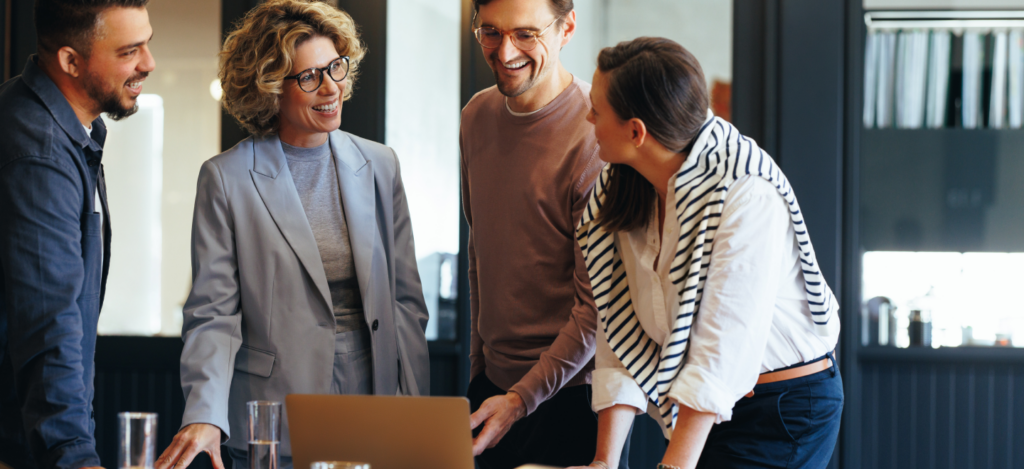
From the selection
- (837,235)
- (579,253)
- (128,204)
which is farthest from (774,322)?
(128,204)

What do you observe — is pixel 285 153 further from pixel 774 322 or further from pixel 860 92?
pixel 860 92

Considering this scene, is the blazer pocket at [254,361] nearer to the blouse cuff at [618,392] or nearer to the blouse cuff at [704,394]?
the blouse cuff at [618,392]

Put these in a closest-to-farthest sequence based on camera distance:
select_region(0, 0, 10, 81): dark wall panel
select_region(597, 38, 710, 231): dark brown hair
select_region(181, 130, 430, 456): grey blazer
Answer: select_region(597, 38, 710, 231): dark brown hair
select_region(181, 130, 430, 456): grey blazer
select_region(0, 0, 10, 81): dark wall panel

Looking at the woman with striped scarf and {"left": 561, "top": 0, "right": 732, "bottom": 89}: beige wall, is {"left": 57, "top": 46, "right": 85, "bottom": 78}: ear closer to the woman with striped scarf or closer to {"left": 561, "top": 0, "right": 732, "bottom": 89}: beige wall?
the woman with striped scarf

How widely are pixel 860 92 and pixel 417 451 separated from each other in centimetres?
223

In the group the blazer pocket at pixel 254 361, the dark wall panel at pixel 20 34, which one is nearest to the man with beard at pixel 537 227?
the blazer pocket at pixel 254 361

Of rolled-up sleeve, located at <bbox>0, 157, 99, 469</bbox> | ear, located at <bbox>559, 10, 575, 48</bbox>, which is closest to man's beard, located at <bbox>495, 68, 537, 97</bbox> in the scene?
ear, located at <bbox>559, 10, 575, 48</bbox>

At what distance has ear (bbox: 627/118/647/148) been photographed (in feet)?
4.44

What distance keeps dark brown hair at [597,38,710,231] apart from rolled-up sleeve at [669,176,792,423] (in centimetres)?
15

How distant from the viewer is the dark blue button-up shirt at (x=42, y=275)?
121 centimetres

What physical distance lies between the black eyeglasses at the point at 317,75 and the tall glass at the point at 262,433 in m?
0.85

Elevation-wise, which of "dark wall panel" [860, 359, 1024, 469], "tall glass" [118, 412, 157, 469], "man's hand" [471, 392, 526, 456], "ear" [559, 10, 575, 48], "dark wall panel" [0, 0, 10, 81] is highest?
"dark wall panel" [0, 0, 10, 81]

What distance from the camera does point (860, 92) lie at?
273 centimetres

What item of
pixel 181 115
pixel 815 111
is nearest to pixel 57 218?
pixel 181 115
